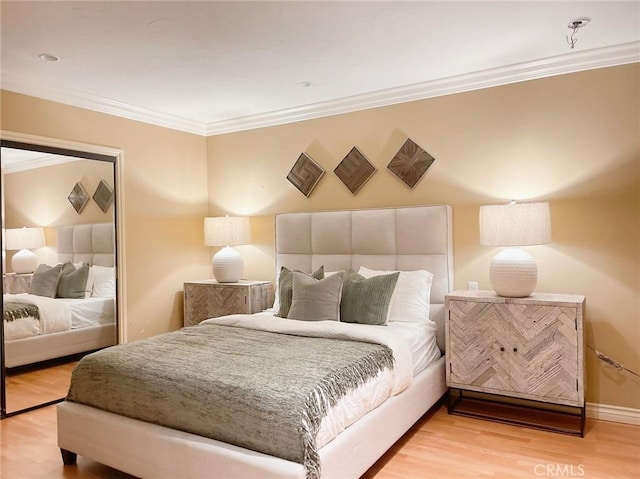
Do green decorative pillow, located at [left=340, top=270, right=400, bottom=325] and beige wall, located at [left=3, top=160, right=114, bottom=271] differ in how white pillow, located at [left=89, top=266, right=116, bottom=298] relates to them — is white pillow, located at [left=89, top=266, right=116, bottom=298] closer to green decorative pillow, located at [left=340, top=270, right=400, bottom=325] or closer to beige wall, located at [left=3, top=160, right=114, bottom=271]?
beige wall, located at [left=3, top=160, right=114, bottom=271]

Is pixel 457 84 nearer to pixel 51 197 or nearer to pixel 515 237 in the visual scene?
pixel 515 237

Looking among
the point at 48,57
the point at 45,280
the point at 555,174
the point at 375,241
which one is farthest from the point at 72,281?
the point at 555,174

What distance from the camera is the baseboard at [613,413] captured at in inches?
124

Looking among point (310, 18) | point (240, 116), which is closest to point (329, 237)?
point (240, 116)

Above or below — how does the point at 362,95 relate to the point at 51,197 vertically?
above

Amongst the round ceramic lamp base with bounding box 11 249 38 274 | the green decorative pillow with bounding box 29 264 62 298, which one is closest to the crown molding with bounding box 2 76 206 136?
the round ceramic lamp base with bounding box 11 249 38 274

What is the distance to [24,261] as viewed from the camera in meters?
3.58

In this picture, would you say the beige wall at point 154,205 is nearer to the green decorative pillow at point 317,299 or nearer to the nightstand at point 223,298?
the nightstand at point 223,298

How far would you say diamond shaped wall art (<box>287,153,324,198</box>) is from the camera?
446cm

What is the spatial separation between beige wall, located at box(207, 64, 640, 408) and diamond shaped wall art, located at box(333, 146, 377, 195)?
55mm

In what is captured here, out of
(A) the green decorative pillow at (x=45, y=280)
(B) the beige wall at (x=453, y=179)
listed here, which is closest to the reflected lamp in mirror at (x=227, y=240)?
(B) the beige wall at (x=453, y=179)

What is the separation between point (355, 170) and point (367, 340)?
1883mm

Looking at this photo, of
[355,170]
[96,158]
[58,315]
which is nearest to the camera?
[58,315]

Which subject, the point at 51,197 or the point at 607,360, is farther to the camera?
the point at 51,197
